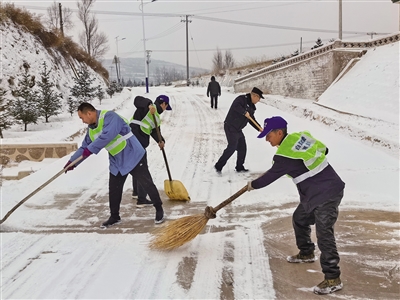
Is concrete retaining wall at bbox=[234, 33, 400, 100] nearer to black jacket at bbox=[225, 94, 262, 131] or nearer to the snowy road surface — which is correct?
the snowy road surface

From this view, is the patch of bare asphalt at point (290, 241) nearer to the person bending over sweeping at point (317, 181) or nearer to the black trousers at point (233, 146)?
the person bending over sweeping at point (317, 181)

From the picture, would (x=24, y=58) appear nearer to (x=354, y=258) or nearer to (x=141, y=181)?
(x=141, y=181)

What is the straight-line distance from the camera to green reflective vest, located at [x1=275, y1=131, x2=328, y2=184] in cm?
282

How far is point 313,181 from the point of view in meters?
2.87

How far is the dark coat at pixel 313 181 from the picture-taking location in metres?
2.84

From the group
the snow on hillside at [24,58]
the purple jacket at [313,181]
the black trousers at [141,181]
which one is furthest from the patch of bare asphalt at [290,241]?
the snow on hillside at [24,58]

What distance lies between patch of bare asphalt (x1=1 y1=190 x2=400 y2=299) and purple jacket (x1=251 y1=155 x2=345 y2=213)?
2.22 ft

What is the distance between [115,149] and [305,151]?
2.20m

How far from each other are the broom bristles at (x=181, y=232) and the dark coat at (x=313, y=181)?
1.01m

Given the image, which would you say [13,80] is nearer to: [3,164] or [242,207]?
[3,164]

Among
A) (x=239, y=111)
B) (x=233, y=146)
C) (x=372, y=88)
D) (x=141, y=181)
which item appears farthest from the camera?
(x=372, y=88)

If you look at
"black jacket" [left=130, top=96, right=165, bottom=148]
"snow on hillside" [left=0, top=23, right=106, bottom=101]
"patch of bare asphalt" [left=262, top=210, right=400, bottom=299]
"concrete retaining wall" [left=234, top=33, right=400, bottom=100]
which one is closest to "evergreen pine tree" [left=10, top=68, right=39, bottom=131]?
"snow on hillside" [left=0, top=23, right=106, bottom=101]

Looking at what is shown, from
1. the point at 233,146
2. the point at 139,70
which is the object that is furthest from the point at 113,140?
the point at 139,70

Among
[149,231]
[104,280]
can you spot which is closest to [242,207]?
[149,231]
